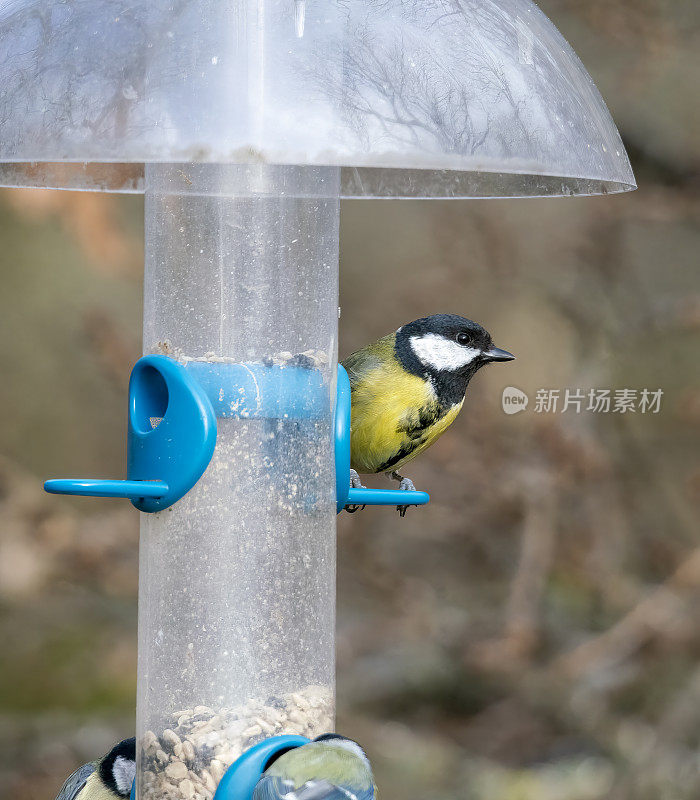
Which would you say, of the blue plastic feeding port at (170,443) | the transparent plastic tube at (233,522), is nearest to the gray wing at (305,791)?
the transparent plastic tube at (233,522)

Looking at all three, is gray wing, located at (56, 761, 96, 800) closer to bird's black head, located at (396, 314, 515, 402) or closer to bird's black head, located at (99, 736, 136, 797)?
bird's black head, located at (99, 736, 136, 797)

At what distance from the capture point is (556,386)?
5.25 metres

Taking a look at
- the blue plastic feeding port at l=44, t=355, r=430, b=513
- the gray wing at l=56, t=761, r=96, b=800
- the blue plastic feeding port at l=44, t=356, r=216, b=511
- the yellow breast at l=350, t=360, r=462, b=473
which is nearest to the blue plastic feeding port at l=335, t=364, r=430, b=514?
the blue plastic feeding port at l=44, t=355, r=430, b=513

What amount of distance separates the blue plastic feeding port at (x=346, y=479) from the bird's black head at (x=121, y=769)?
73 cm

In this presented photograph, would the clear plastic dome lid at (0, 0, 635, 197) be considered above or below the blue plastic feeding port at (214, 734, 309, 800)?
above

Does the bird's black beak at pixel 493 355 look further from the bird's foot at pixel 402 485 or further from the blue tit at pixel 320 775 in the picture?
the blue tit at pixel 320 775

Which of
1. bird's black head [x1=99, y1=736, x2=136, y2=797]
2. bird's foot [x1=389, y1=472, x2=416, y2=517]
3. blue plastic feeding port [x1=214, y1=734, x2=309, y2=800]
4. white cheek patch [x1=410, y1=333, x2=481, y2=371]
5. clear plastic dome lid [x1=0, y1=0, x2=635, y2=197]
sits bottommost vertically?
bird's black head [x1=99, y1=736, x2=136, y2=797]

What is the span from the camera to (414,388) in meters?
3.25

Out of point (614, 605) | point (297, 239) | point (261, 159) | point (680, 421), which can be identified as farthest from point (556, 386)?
point (261, 159)

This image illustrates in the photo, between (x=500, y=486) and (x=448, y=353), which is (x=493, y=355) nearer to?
(x=448, y=353)

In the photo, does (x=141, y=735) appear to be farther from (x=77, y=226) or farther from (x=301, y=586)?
(x=77, y=226)

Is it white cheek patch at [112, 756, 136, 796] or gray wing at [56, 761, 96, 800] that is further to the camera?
gray wing at [56, 761, 96, 800]

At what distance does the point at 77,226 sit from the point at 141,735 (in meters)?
3.17

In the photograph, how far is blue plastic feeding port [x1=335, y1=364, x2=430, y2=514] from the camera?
2545 millimetres
